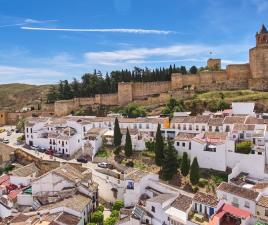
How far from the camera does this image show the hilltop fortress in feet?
153

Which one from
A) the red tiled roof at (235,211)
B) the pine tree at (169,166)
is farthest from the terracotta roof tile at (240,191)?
the pine tree at (169,166)

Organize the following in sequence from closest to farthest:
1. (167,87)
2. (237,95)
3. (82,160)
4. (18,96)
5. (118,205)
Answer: (118,205)
(82,160)
(237,95)
(167,87)
(18,96)

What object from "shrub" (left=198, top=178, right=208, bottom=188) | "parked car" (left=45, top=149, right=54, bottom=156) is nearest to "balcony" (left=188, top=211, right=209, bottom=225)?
"shrub" (left=198, top=178, right=208, bottom=188)

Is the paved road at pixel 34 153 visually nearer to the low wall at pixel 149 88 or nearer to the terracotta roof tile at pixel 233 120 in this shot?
the terracotta roof tile at pixel 233 120

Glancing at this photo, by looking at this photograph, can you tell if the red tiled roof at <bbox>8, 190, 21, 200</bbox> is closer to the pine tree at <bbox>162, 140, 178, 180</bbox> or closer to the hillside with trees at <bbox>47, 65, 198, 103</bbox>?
the pine tree at <bbox>162, 140, 178, 180</bbox>

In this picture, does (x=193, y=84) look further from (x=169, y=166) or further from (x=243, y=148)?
(x=169, y=166)

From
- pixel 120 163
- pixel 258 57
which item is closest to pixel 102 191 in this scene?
pixel 120 163

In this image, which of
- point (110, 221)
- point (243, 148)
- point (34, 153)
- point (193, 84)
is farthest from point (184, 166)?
point (193, 84)

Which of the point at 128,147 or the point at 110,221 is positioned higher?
the point at 128,147

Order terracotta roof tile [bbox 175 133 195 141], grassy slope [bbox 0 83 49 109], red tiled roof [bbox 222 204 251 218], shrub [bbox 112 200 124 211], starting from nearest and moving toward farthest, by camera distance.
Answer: red tiled roof [bbox 222 204 251 218], shrub [bbox 112 200 124 211], terracotta roof tile [bbox 175 133 195 141], grassy slope [bbox 0 83 49 109]

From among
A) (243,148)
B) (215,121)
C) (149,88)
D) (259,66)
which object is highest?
(259,66)

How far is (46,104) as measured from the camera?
55969 mm

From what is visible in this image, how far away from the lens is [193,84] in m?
50.6

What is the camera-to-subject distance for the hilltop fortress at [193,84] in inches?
1837
